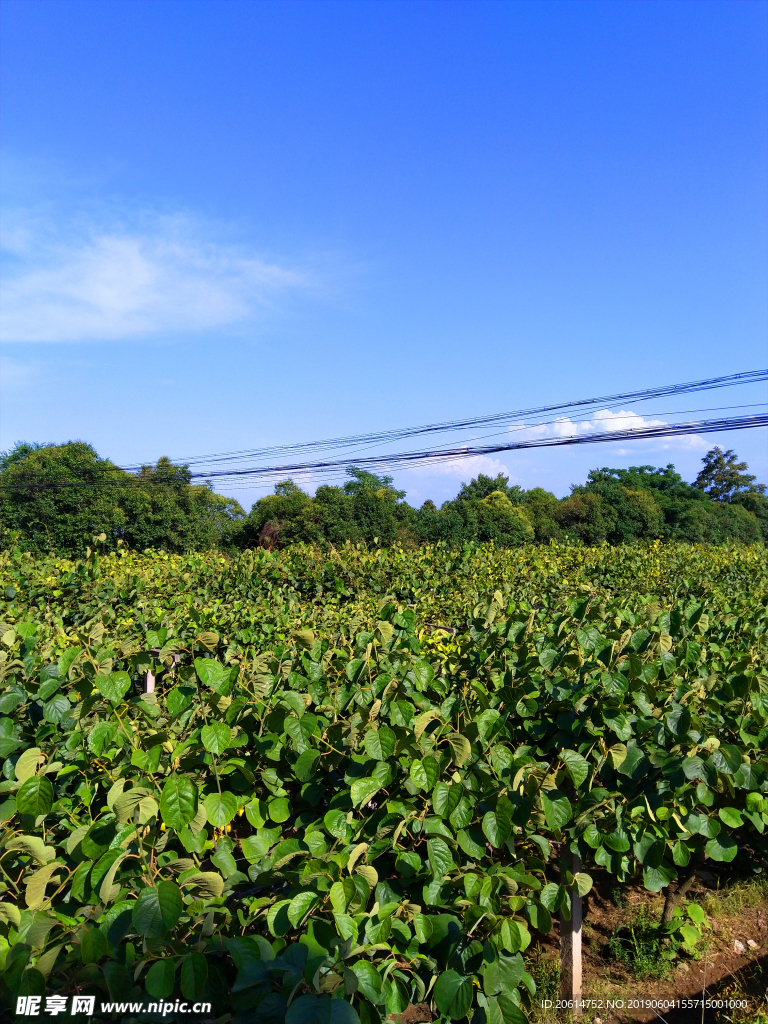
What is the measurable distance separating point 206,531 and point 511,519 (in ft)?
37.1

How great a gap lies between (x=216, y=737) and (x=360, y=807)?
486mm

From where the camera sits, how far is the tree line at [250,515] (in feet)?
74.6

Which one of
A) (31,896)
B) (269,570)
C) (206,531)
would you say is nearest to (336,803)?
(31,896)

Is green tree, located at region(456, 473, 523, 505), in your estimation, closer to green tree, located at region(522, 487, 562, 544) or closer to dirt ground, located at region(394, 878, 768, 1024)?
green tree, located at region(522, 487, 562, 544)

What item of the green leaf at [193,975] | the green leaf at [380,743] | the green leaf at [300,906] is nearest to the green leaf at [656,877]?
the green leaf at [380,743]

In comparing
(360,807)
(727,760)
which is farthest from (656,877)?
(360,807)

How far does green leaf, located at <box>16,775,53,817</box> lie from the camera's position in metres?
1.96

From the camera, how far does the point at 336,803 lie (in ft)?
7.04

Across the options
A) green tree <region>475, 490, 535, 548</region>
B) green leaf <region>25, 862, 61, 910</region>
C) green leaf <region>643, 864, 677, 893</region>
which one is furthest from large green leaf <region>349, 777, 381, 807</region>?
green tree <region>475, 490, 535, 548</region>

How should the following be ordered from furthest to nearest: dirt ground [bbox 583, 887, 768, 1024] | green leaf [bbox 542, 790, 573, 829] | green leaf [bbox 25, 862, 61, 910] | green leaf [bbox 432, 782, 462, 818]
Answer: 1. dirt ground [bbox 583, 887, 768, 1024]
2. green leaf [bbox 542, 790, 573, 829]
3. green leaf [bbox 432, 782, 462, 818]
4. green leaf [bbox 25, 862, 61, 910]

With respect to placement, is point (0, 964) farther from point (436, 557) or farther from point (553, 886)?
point (436, 557)

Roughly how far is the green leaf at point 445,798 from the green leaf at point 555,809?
12.0 inches

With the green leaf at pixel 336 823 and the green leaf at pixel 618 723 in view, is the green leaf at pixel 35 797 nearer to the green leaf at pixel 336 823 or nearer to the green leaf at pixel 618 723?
the green leaf at pixel 336 823

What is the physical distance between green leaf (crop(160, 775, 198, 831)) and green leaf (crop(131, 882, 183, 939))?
1.00ft
